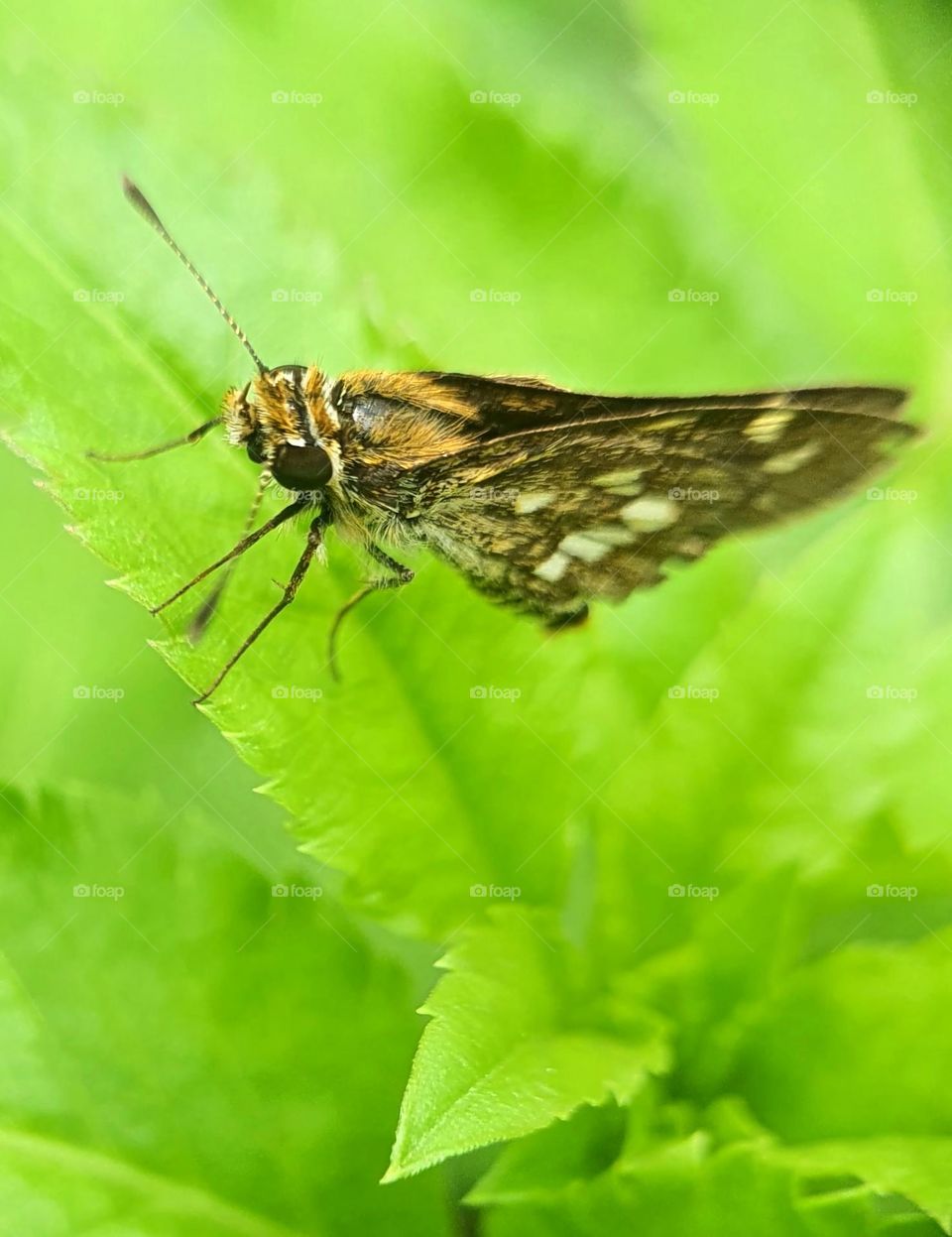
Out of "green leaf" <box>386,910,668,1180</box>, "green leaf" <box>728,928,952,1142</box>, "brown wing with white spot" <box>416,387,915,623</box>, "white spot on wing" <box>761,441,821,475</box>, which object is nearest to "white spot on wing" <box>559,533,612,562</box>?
"brown wing with white spot" <box>416,387,915,623</box>

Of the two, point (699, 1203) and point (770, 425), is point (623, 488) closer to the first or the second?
point (770, 425)

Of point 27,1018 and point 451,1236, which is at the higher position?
point 27,1018

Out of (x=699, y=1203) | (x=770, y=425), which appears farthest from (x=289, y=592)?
(x=699, y=1203)

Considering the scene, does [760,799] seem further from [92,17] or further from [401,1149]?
[92,17]

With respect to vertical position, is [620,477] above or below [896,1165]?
above

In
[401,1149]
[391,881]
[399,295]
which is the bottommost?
[401,1149]

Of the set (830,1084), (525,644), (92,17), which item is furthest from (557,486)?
(92,17)
